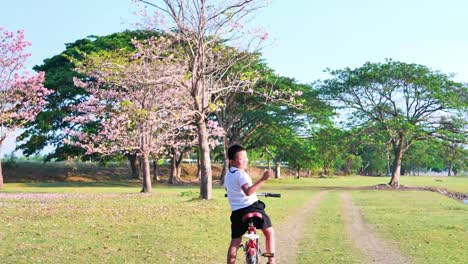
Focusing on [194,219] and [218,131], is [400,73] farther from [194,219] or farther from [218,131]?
[194,219]

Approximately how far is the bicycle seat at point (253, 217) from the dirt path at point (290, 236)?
379 cm

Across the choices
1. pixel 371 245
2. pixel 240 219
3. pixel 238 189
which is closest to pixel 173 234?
pixel 371 245

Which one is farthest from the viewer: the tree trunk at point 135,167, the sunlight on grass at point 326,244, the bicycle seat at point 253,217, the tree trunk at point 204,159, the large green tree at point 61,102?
the tree trunk at point 135,167

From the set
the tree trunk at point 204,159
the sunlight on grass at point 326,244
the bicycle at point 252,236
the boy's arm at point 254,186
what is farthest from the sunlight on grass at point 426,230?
the tree trunk at point 204,159

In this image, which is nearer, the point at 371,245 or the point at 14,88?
the point at 371,245

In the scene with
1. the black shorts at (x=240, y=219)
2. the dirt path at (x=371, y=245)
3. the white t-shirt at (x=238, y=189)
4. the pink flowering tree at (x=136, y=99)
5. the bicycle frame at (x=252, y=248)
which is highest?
the pink flowering tree at (x=136, y=99)

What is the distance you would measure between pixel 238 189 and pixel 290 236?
8.02 m

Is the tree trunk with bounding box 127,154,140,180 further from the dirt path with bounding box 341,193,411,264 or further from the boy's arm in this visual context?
the boy's arm

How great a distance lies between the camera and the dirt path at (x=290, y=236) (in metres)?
11.7

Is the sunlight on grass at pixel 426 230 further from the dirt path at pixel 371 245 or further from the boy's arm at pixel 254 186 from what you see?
the boy's arm at pixel 254 186

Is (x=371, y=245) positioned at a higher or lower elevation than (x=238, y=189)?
lower

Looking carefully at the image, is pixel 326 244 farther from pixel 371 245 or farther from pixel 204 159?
pixel 204 159

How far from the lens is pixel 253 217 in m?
7.48

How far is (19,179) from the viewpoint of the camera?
6109cm
